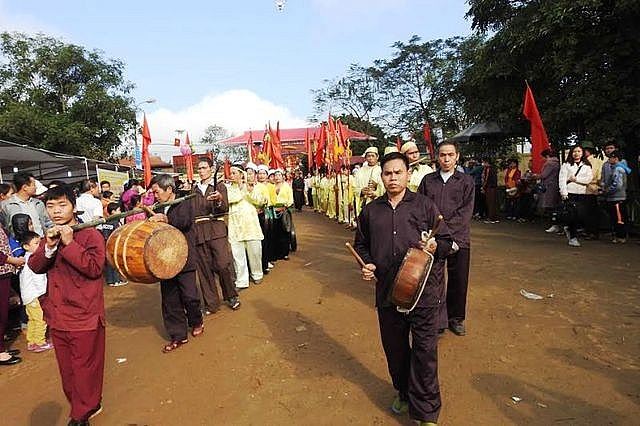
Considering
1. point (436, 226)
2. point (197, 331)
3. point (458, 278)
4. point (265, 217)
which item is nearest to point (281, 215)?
point (265, 217)

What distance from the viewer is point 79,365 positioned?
3.25 meters

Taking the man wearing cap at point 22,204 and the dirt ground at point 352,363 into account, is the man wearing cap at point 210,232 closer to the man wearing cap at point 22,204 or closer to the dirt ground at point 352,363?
the dirt ground at point 352,363

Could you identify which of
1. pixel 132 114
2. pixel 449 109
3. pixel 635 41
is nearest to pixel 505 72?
pixel 635 41

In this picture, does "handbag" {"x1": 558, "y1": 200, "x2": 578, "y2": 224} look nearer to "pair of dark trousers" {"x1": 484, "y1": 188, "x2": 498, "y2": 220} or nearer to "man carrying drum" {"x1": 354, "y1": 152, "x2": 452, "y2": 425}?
"pair of dark trousers" {"x1": 484, "y1": 188, "x2": 498, "y2": 220}

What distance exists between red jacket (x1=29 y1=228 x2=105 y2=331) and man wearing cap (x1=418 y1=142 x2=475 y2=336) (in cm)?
302

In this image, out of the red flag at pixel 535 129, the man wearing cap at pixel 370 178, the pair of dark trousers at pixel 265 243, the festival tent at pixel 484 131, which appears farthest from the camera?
the festival tent at pixel 484 131

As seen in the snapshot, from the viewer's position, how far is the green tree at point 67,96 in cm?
2467

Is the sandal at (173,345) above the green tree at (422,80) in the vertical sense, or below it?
below

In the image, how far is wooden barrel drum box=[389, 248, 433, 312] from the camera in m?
2.82

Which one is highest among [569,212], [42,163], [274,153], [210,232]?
[42,163]

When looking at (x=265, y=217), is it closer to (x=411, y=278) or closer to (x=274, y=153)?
(x=274, y=153)

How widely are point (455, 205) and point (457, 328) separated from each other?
4.12 feet

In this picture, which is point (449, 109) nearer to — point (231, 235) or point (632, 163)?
point (632, 163)

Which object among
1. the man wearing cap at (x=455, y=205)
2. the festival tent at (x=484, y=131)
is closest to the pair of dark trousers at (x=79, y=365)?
the man wearing cap at (x=455, y=205)
